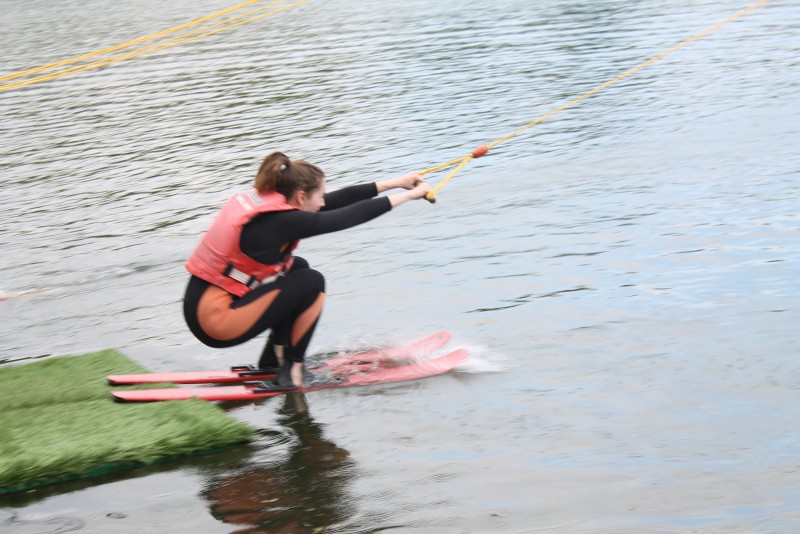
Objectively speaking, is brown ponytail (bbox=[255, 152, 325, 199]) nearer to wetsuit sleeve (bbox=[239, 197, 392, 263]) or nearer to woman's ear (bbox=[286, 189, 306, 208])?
woman's ear (bbox=[286, 189, 306, 208])

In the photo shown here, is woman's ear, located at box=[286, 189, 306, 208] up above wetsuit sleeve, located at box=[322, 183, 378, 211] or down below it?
above

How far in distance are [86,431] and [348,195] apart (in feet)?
7.35

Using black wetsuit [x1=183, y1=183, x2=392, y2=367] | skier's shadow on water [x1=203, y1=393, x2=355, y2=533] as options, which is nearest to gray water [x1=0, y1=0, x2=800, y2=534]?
skier's shadow on water [x1=203, y1=393, x2=355, y2=533]

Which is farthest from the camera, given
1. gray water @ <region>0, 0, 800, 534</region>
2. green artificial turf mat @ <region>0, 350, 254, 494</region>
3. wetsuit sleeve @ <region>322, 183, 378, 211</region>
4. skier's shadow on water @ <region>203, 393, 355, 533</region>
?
wetsuit sleeve @ <region>322, 183, 378, 211</region>

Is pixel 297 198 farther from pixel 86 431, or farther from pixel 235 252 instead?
pixel 86 431

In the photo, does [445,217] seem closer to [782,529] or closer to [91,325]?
[91,325]

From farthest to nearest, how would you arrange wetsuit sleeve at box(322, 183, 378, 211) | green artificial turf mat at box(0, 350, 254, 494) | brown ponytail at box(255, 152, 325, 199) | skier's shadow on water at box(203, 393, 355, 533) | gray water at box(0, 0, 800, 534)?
wetsuit sleeve at box(322, 183, 378, 211)
brown ponytail at box(255, 152, 325, 199)
green artificial turf mat at box(0, 350, 254, 494)
gray water at box(0, 0, 800, 534)
skier's shadow on water at box(203, 393, 355, 533)

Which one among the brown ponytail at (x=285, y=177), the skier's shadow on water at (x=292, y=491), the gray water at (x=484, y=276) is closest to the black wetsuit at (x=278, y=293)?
the brown ponytail at (x=285, y=177)

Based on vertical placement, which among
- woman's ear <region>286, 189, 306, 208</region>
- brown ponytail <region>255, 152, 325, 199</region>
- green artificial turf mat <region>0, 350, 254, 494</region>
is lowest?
green artificial turf mat <region>0, 350, 254, 494</region>

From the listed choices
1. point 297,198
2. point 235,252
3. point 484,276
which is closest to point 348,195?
point 297,198

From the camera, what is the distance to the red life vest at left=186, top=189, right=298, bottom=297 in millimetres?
6430

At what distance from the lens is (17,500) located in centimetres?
544

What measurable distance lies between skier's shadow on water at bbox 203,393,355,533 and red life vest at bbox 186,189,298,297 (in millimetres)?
1076

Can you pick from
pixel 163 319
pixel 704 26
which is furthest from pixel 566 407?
pixel 704 26
